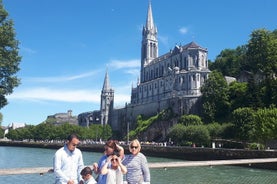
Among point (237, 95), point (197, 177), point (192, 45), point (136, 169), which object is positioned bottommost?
point (197, 177)

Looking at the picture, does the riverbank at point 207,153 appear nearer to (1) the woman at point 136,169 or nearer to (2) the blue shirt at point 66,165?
(1) the woman at point 136,169

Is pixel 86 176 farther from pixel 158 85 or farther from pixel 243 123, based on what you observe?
pixel 158 85

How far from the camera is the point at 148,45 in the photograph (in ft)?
334

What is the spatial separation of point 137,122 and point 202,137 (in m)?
34.0

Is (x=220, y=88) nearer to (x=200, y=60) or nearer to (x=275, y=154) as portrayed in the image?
(x=200, y=60)

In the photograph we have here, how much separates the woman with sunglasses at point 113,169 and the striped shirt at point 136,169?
1.53 ft

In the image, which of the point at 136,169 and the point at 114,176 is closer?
the point at 114,176

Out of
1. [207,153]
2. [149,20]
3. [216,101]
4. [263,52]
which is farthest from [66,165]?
[149,20]

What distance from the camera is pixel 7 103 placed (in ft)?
Result: 57.3

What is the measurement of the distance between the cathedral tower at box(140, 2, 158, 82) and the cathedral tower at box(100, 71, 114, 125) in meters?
15.5

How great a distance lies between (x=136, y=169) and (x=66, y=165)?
1.14m

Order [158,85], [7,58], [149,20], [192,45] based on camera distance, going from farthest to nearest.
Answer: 1. [149,20]
2. [158,85]
3. [192,45]
4. [7,58]

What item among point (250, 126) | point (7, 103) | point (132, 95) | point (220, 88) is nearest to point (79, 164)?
point (7, 103)

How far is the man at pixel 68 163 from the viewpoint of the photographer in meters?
5.76
